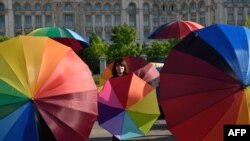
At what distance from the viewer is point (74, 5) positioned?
273 feet

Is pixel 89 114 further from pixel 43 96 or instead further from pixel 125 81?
pixel 125 81

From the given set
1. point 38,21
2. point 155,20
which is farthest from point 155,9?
point 38,21

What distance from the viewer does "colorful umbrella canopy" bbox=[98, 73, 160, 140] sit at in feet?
28.0

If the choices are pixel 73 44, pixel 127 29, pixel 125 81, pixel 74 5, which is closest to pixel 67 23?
pixel 74 5

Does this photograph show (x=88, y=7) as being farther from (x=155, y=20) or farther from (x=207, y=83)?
(x=207, y=83)

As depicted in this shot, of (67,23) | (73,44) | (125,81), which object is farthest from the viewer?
(67,23)

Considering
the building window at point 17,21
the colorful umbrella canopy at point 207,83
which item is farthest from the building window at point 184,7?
the colorful umbrella canopy at point 207,83

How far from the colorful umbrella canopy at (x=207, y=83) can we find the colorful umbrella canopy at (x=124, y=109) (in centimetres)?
212

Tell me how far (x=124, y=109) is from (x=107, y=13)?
77150 mm

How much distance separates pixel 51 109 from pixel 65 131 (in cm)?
35

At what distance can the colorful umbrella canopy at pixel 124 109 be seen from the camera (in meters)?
8.55

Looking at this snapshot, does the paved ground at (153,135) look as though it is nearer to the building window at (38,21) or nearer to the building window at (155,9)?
the building window at (38,21)

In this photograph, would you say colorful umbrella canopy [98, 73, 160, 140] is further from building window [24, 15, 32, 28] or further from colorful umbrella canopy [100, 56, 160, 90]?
building window [24, 15, 32, 28]

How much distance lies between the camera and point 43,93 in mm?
6016
